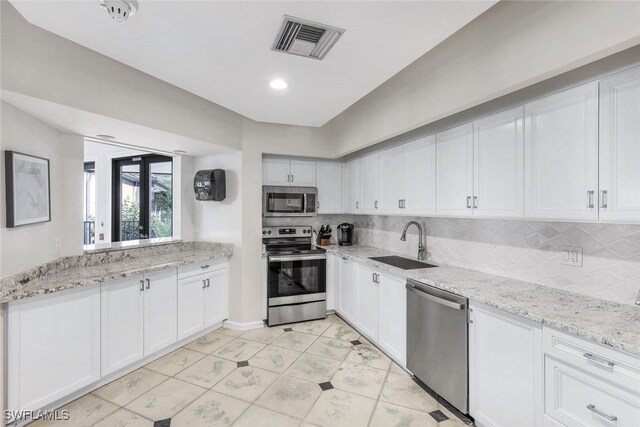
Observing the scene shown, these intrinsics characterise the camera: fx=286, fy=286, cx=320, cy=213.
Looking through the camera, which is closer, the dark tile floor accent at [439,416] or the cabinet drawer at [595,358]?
the cabinet drawer at [595,358]

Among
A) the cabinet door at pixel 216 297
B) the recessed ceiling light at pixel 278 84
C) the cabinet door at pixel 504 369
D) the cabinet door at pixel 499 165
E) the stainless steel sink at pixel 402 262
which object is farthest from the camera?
the cabinet door at pixel 216 297

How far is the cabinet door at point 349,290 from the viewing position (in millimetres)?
3377

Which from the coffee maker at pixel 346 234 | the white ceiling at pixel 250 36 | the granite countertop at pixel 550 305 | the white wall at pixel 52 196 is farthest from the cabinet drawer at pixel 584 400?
the white wall at pixel 52 196

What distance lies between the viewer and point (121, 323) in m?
2.43

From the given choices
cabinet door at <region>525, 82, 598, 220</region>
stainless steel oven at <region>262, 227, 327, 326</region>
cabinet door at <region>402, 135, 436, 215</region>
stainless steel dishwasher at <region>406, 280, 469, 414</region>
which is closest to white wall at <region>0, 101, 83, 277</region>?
stainless steel oven at <region>262, 227, 327, 326</region>

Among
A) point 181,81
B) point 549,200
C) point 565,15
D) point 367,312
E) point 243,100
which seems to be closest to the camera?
point 565,15

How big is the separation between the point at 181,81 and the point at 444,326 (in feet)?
9.05

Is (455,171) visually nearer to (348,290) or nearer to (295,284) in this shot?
(348,290)

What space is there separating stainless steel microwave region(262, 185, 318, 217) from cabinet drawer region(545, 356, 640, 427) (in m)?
3.00

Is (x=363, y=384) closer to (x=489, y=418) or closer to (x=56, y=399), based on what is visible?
(x=489, y=418)

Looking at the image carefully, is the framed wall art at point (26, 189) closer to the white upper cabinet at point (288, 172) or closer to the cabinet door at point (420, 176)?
the white upper cabinet at point (288, 172)

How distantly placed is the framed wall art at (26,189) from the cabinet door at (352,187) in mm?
3180

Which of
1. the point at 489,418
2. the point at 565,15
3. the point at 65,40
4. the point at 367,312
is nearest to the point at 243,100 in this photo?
the point at 65,40

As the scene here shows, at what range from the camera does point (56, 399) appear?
6.61ft
